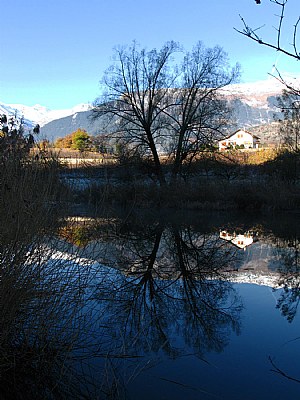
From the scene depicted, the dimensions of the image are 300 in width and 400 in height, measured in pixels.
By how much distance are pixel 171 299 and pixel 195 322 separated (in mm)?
995

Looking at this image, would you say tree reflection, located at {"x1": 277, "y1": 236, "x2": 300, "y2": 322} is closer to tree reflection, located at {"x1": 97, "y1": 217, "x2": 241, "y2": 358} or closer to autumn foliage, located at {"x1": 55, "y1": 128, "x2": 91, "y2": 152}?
tree reflection, located at {"x1": 97, "y1": 217, "x2": 241, "y2": 358}

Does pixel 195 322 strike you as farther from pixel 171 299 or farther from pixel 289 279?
pixel 289 279

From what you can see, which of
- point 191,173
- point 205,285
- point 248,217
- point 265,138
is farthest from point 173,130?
point 265,138

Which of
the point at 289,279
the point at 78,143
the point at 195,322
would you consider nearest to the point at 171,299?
the point at 195,322

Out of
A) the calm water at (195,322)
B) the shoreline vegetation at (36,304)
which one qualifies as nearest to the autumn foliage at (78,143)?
the shoreline vegetation at (36,304)

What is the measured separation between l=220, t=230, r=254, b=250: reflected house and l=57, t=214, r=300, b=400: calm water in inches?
28.5

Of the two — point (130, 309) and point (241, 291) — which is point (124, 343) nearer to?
point (130, 309)

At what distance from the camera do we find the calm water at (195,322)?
3.93 m

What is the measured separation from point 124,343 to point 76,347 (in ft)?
1.71

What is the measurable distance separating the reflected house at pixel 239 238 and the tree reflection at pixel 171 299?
822 mm

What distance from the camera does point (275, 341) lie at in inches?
195

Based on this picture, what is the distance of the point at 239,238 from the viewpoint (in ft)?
42.6

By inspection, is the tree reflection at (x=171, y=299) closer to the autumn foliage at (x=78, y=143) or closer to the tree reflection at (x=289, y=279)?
the tree reflection at (x=289, y=279)

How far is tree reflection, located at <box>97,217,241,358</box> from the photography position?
497 centimetres
